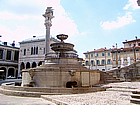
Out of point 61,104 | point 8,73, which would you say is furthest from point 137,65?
point 8,73

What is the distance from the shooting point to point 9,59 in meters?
39.0

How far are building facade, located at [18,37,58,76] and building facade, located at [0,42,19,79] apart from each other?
1298 mm

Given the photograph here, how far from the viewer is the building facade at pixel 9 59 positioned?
3700cm

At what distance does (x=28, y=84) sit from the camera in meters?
10.3

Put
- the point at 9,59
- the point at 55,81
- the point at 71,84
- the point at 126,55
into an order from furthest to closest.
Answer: the point at 9,59 → the point at 126,55 → the point at 71,84 → the point at 55,81

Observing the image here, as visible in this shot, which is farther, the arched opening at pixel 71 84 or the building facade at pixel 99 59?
the building facade at pixel 99 59

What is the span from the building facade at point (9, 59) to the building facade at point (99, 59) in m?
17.1

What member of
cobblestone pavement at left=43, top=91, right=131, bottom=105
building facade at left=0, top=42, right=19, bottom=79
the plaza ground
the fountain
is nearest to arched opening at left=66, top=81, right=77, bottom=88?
the fountain

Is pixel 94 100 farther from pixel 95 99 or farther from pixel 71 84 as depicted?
pixel 71 84

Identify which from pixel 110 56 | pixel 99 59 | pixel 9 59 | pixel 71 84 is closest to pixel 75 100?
pixel 71 84

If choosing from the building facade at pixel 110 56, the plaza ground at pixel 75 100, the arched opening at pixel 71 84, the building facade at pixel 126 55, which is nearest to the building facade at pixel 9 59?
the building facade at pixel 110 56

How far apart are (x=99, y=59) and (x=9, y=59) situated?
2095cm

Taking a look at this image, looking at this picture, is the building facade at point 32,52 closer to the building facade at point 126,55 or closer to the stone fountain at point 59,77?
the building facade at point 126,55
